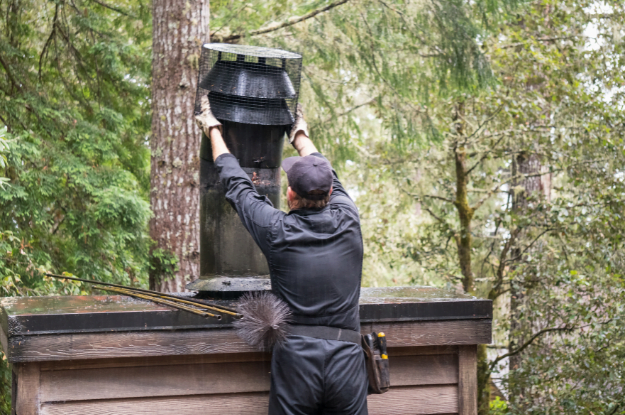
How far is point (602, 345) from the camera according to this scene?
536 cm

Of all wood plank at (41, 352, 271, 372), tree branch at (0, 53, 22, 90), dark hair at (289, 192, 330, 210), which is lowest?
wood plank at (41, 352, 271, 372)

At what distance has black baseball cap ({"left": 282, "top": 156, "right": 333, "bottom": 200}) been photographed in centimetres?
270

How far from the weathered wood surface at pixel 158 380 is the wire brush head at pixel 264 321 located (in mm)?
382

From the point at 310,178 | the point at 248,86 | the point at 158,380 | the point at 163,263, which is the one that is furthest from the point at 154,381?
the point at 163,263

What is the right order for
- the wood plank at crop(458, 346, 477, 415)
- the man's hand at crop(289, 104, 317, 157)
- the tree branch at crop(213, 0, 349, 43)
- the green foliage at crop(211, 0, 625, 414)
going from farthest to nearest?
the tree branch at crop(213, 0, 349, 43) → the green foliage at crop(211, 0, 625, 414) → the wood plank at crop(458, 346, 477, 415) → the man's hand at crop(289, 104, 317, 157)

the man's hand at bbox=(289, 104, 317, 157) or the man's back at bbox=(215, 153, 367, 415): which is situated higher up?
the man's hand at bbox=(289, 104, 317, 157)

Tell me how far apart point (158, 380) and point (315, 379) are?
850mm

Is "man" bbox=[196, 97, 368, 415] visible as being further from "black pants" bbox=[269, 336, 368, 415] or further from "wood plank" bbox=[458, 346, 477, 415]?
"wood plank" bbox=[458, 346, 477, 415]

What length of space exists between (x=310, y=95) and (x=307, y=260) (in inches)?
173

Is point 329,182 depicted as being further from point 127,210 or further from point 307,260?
point 127,210

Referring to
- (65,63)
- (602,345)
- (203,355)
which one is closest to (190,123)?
(65,63)

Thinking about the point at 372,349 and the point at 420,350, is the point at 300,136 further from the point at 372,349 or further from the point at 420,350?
the point at 420,350

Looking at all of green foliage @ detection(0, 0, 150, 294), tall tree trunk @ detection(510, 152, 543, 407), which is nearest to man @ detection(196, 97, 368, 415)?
green foliage @ detection(0, 0, 150, 294)

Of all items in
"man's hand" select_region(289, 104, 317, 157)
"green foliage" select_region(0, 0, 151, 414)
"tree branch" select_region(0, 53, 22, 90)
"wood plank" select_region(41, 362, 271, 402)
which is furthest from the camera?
"tree branch" select_region(0, 53, 22, 90)
